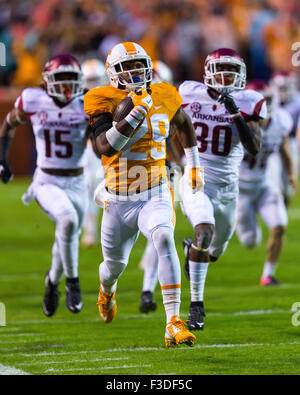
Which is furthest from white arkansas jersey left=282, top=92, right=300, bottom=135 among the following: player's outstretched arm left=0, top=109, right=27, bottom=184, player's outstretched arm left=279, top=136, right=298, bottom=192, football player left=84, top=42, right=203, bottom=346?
football player left=84, top=42, right=203, bottom=346

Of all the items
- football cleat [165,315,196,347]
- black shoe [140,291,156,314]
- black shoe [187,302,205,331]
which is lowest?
football cleat [165,315,196,347]

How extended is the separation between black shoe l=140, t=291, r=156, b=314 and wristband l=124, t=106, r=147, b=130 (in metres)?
2.15

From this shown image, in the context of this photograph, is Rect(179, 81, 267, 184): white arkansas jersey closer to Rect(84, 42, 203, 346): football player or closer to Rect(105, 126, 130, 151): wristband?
Rect(84, 42, 203, 346): football player

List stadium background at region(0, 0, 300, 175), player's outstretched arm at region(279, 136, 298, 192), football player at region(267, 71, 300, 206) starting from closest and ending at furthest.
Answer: player's outstretched arm at region(279, 136, 298, 192)
football player at region(267, 71, 300, 206)
stadium background at region(0, 0, 300, 175)

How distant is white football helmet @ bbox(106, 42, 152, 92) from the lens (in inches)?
186

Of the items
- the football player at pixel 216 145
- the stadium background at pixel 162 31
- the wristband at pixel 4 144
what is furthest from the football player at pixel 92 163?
the stadium background at pixel 162 31

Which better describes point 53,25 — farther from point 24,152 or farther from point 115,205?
point 115,205

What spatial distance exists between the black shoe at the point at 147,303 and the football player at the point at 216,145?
489 mm

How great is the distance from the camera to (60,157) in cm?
619

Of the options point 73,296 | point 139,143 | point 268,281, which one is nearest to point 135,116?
point 139,143

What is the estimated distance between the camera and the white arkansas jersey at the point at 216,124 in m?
5.75

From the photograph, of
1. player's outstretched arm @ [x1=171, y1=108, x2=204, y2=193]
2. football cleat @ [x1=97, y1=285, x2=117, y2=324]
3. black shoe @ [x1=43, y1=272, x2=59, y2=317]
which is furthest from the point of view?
black shoe @ [x1=43, y1=272, x2=59, y2=317]

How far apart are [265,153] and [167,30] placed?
829cm

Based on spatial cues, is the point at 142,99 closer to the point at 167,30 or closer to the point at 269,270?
the point at 269,270
